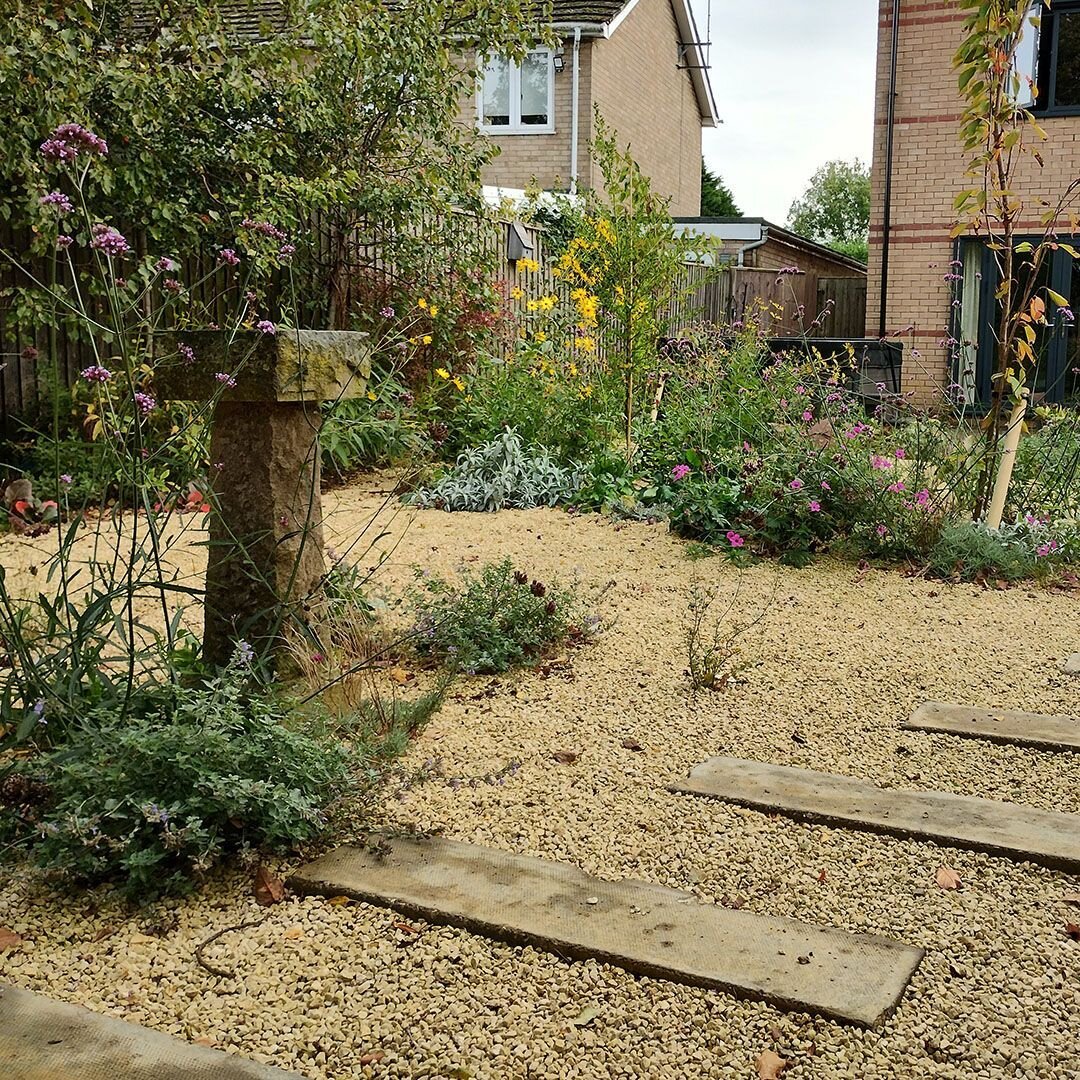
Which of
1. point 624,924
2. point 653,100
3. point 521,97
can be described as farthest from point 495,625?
point 653,100

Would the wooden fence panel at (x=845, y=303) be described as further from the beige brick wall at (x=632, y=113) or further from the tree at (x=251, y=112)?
the tree at (x=251, y=112)

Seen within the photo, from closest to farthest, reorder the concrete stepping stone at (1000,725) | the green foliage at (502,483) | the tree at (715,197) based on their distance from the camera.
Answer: the concrete stepping stone at (1000,725) → the green foliage at (502,483) → the tree at (715,197)

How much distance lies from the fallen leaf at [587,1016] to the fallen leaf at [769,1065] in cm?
31

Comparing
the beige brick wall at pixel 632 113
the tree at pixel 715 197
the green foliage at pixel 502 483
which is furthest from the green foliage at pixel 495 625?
the tree at pixel 715 197

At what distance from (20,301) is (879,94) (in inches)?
411

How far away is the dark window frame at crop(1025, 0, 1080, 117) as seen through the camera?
1274cm

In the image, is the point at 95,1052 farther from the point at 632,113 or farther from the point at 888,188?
the point at 632,113

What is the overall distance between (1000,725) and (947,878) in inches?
46.2

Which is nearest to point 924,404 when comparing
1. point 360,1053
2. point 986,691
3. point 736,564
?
point 736,564

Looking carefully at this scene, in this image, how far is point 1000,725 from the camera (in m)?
3.69

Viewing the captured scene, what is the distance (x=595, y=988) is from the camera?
2.21 m

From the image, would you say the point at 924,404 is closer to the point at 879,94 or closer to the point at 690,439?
the point at 879,94

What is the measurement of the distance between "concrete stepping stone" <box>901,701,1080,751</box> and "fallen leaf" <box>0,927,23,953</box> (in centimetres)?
267

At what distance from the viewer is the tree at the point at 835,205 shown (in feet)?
154
